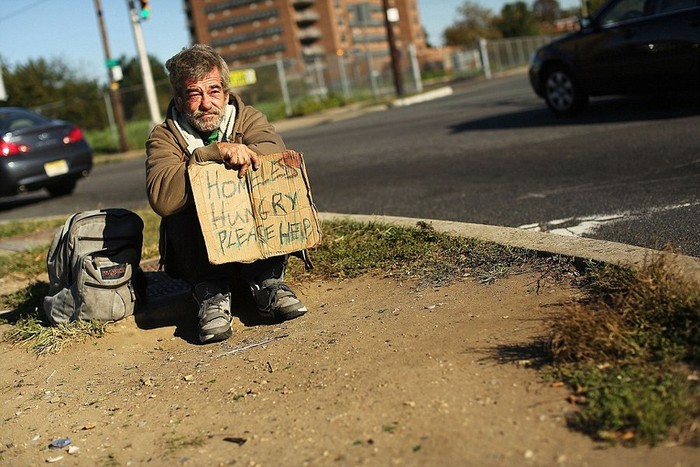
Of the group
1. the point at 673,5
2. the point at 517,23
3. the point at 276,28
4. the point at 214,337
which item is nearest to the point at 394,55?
the point at 673,5

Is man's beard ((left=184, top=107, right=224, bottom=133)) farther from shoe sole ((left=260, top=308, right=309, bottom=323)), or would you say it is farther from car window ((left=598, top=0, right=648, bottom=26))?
car window ((left=598, top=0, right=648, bottom=26))

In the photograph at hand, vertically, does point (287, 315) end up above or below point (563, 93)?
below

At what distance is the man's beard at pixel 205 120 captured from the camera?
418 centimetres

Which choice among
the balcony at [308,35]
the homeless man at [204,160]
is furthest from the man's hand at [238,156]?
the balcony at [308,35]

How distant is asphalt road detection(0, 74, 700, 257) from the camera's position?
18.0ft

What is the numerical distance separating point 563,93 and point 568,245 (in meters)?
7.22

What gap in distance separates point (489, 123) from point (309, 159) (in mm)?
2557

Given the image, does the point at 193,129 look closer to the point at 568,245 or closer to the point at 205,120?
the point at 205,120

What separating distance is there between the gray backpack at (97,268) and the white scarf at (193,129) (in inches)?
24.3

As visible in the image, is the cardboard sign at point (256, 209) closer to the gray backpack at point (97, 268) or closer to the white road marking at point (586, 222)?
the gray backpack at point (97, 268)

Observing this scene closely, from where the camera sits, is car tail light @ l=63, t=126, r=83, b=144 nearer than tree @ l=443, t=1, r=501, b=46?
Yes

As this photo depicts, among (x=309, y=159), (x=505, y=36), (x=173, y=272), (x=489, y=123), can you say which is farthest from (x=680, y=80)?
(x=505, y=36)

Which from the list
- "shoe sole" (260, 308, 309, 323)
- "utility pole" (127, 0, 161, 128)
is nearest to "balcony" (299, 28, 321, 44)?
"utility pole" (127, 0, 161, 128)

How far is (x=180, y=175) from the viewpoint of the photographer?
158 inches
